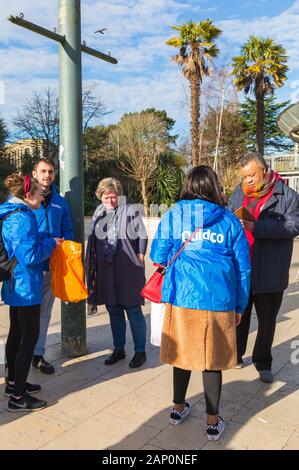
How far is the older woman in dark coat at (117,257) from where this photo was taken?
4.12 metres

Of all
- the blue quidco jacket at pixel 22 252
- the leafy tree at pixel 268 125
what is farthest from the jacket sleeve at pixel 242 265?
the leafy tree at pixel 268 125

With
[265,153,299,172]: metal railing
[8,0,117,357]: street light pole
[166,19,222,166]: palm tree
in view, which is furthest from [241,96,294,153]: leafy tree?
[8,0,117,357]: street light pole

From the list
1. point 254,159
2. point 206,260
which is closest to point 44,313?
point 206,260

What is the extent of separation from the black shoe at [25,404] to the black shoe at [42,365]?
642mm

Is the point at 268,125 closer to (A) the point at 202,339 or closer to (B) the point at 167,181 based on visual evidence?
(B) the point at 167,181

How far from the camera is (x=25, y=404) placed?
3.28 meters

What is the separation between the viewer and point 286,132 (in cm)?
447

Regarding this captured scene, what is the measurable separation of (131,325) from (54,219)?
4.01 feet

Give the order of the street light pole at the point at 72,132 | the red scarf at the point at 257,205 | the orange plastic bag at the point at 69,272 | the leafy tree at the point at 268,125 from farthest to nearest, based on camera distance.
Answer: the leafy tree at the point at 268,125 → the street light pole at the point at 72,132 → the red scarf at the point at 257,205 → the orange plastic bag at the point at 69,272

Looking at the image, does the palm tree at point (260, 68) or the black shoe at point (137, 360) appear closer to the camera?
the black shoe at point (137, 360)

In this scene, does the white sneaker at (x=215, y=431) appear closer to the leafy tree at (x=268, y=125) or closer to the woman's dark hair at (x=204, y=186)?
the woman's dark hair at (x=204, y=186)

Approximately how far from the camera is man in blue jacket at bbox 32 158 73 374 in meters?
3.88

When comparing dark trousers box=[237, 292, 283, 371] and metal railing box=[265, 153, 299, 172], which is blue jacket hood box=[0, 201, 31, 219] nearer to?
dark trousers box=[237, 292, 283, 371]

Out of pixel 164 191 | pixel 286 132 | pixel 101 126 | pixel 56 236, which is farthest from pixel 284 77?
pixel 56 236
